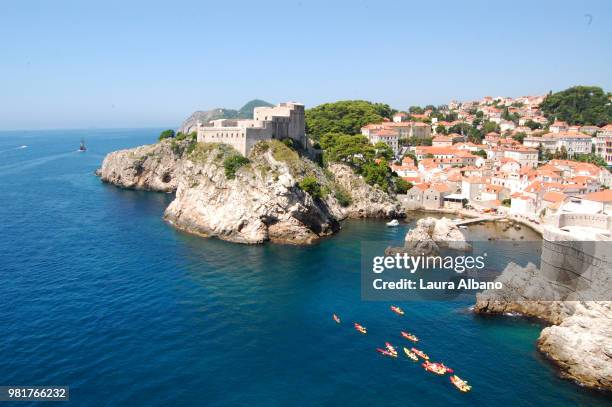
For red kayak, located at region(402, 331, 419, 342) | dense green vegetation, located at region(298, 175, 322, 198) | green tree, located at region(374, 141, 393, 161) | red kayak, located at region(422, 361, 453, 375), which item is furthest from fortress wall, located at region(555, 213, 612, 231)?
green tree, located at region(374, 141, 393, 161)

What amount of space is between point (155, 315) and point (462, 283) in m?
22.3

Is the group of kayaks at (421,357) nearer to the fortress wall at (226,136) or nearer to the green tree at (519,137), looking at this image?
the fortress wall at (226,136)

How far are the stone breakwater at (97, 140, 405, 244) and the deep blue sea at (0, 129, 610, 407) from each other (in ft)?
8.72

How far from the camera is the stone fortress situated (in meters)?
55.2

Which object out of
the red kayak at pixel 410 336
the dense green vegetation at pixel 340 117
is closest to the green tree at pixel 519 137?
the dense green vegetation at pixel 340 117

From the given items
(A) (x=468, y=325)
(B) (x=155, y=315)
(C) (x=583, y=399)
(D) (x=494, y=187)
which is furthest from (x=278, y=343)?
(D) (x=494, y=187)

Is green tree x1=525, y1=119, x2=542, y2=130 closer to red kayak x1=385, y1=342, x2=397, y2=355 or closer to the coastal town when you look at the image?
the coastal town

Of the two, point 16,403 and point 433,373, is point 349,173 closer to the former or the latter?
point 433,373

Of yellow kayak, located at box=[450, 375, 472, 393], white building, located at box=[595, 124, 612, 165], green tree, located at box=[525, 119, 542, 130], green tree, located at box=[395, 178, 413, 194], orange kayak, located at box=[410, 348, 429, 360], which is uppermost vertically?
green tree, located at box=[525, 119, 542, 130]

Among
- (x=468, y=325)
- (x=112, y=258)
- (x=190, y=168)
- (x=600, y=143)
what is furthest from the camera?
(x=600, y=143)

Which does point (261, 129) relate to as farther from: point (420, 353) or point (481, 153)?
point (481, 153)

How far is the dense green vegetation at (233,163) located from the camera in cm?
5122

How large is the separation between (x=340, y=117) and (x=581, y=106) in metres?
61.2

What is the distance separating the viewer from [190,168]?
55875 mm
